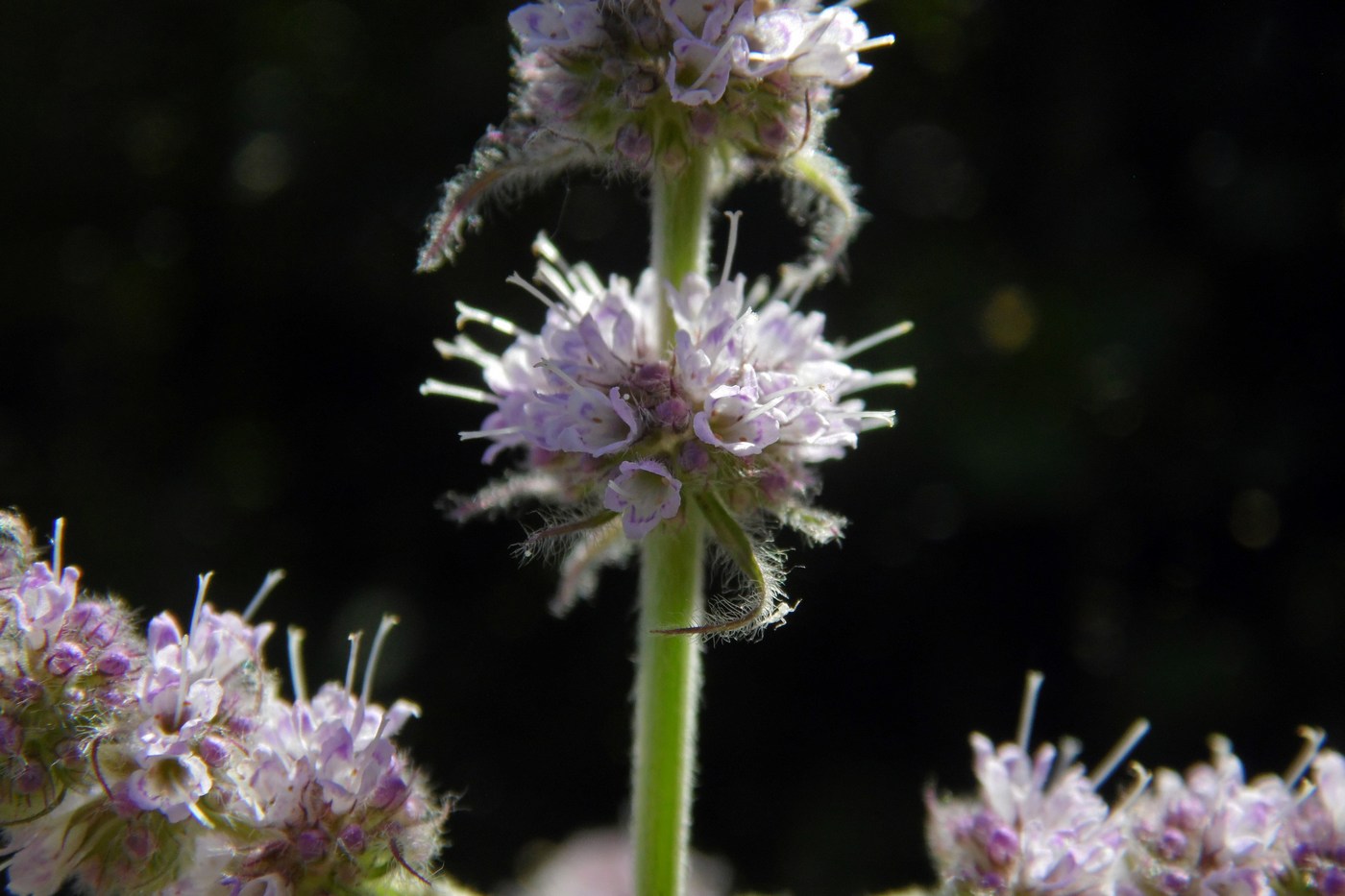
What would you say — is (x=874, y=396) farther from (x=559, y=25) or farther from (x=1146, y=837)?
(x=559, y=25)

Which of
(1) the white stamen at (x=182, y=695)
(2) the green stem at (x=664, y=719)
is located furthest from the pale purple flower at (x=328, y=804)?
(2) the green stem at (x=664, y=719)

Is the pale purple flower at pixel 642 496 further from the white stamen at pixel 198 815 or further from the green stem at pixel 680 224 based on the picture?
the white stamen at pixel 198 815

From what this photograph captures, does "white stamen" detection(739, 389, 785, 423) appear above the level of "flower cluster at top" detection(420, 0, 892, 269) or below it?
below

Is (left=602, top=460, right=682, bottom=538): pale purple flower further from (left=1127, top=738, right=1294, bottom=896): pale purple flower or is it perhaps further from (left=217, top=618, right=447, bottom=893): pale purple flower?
(left=1127, top=738, right=1294, bottom=896): pale purple flower

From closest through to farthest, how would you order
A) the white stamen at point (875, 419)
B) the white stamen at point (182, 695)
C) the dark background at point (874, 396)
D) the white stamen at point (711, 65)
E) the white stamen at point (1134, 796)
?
the white stamen at point (711, 65) < the white stamen at point (182, 695) < the white stamen at point (875, 419) < the white stamen at point (1134, 796) < the dark background at point (874, 396)

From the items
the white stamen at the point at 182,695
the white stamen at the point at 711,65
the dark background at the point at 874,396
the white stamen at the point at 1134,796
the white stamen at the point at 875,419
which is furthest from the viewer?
the dark background at the point at 874,396

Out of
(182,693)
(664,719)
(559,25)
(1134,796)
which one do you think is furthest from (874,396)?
(182,693)

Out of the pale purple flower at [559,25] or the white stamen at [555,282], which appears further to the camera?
the white stamen at [555,282]

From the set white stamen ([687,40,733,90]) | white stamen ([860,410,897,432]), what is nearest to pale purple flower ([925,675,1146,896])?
white stamen ([860,410,897,432])
